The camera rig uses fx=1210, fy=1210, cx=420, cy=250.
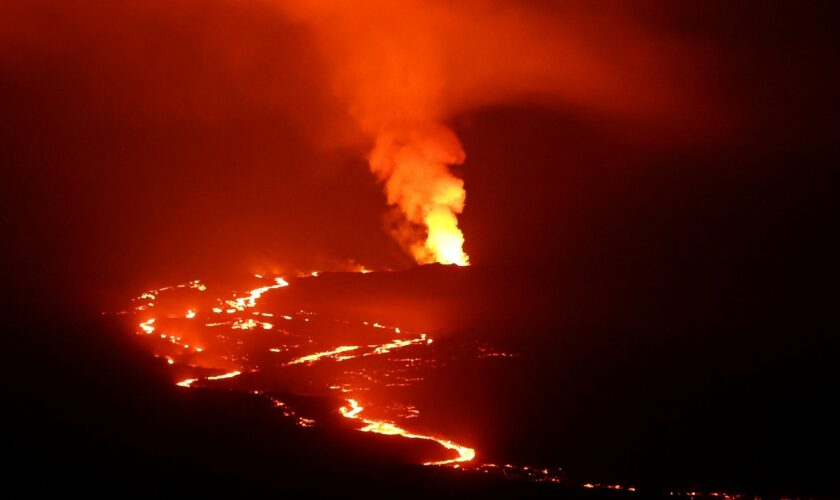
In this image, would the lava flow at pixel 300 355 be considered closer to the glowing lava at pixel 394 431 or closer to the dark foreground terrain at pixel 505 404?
the glowing lava at pixel 394 431

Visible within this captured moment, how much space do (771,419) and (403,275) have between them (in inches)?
740

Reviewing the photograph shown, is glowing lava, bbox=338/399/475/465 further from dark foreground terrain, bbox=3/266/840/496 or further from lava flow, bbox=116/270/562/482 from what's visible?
dark foreground terrain, bbox=3/266/840/496

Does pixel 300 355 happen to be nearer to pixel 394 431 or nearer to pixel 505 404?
pixel 505 404

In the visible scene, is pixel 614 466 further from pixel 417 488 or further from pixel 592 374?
pixel 592 374

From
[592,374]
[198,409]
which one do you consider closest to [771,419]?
[592,374]

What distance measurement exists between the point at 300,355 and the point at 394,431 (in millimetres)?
10092

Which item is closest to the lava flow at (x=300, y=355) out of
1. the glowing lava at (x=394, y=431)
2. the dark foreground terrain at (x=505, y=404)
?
the glowing lava at (x=394, y=431)

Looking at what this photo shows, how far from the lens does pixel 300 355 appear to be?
1596 inches

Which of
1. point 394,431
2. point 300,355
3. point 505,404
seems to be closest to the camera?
point 394,431

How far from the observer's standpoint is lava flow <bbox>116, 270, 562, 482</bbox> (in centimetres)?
3228

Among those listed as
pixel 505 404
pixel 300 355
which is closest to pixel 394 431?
pixel 505 404

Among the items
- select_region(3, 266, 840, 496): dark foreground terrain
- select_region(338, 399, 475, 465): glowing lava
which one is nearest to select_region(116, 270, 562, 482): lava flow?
select_region(338, 399, 475, 465): glowing lava

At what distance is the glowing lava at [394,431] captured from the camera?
94.9 ft

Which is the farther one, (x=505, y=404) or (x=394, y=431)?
(x=505, y=404)
